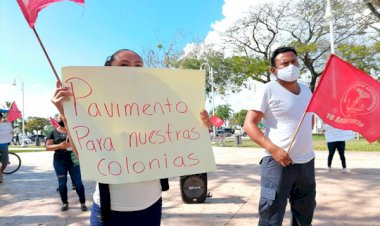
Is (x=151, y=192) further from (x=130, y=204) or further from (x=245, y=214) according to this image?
(x=245, y=214)

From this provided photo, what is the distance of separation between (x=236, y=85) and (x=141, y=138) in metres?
36.2

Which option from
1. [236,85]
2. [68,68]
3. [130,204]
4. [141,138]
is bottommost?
[130,204]

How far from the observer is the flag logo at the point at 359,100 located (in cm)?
262

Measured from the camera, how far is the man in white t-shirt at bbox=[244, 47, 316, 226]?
2.59 metres

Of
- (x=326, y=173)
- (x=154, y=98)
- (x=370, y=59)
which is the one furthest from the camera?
(x=370, y=59)

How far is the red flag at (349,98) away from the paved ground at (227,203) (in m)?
2.16

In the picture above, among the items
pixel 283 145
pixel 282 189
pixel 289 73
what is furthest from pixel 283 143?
pixel 289 73

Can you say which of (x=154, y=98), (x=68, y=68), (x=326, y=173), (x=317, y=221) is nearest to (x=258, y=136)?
(x=154, y=98)

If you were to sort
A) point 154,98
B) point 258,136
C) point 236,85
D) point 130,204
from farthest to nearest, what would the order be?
point 236,85, point 258,136, point 154,98, point 130,204

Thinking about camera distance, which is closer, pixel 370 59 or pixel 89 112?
pixel 89 112

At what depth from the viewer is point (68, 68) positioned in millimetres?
1852

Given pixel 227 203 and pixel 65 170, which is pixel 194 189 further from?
pixel 65 170

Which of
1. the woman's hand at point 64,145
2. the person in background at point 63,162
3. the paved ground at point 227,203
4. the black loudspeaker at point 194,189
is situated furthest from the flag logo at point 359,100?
the person in background at point 63,162

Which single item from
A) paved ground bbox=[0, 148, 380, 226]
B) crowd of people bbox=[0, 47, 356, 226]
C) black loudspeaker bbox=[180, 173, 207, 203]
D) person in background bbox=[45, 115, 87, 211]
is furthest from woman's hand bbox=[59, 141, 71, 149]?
crowd of people bbox=[0, 47, 356, 226]
